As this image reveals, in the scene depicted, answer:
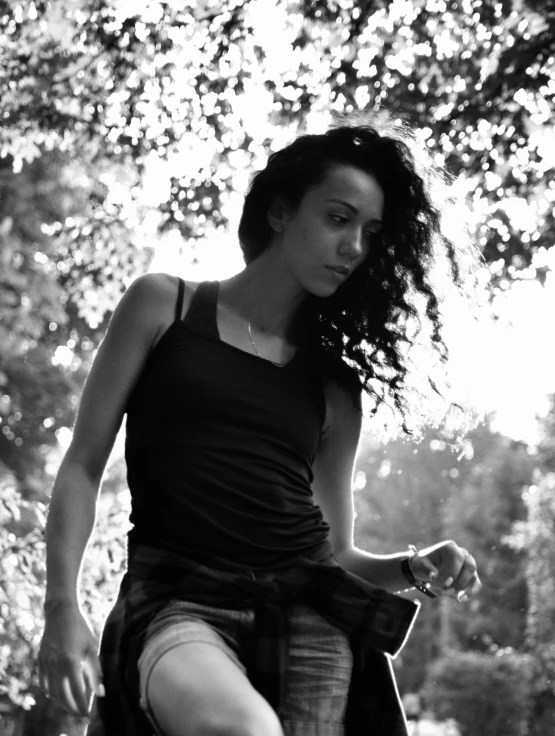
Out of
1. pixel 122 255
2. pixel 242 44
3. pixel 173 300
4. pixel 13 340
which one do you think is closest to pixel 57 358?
pixel 13 340

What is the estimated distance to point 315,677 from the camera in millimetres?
2100

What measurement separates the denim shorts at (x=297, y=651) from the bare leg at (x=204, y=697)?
4 centimetres

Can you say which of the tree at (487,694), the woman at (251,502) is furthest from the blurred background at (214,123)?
the tree at (487,694)

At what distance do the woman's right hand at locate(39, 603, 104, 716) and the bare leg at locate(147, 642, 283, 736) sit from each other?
109 millimetres

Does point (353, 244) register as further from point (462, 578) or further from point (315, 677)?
point (315, 677)

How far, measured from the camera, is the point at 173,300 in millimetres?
2250

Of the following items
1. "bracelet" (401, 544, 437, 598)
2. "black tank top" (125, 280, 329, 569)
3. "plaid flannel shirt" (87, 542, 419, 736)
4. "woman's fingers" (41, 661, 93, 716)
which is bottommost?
"woman's fingers" (41, 661, 93, 716)

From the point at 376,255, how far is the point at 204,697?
4.25 ft

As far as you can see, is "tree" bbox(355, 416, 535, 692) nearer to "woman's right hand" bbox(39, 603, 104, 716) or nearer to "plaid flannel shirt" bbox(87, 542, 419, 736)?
"plaid flannel shirt" bbox(87, 542, 419, 736)

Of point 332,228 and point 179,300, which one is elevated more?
point 332,228

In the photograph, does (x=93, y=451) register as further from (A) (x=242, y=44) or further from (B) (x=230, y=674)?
(A) (x=242, y=44)

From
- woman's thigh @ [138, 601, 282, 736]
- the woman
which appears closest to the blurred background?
the woman

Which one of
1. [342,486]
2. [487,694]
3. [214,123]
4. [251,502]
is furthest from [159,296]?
[487,694]

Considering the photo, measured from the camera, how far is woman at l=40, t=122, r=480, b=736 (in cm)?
187
